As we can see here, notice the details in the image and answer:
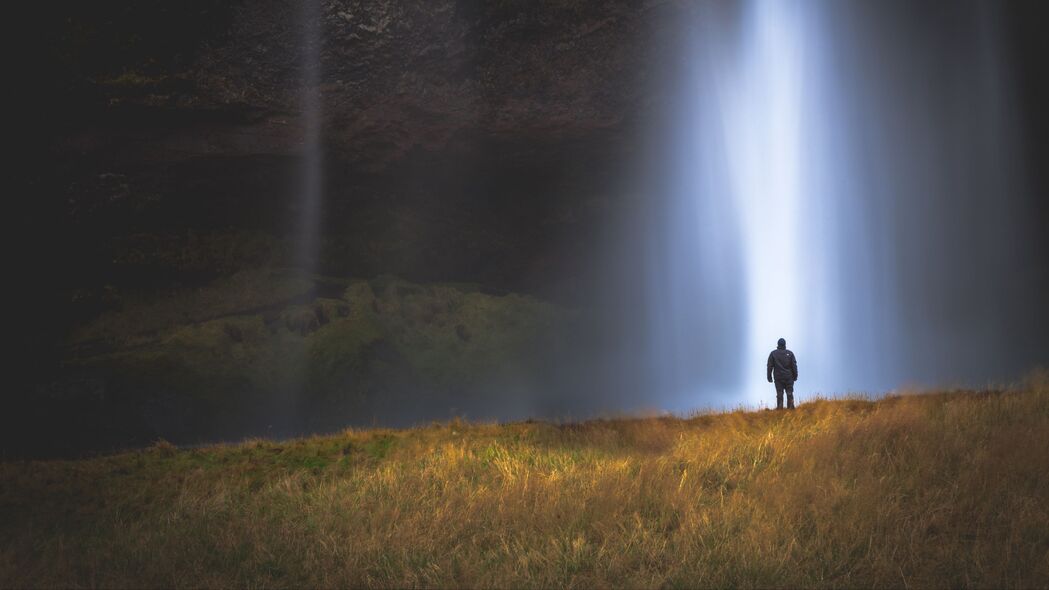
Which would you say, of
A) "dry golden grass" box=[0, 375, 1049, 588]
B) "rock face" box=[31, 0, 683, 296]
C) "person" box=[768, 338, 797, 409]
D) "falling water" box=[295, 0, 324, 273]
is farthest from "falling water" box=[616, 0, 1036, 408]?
"dry golden grass" box=[0, 375, 1049, 588]

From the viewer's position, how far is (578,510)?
23.4ft

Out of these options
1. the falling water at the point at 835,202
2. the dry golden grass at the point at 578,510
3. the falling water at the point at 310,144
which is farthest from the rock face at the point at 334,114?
the dry golden grass at the point at 578,510

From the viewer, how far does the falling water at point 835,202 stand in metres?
20.3

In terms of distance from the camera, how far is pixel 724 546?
6215 mm

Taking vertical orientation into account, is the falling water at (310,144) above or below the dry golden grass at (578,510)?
above

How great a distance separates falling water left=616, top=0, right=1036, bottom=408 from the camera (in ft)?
66.5

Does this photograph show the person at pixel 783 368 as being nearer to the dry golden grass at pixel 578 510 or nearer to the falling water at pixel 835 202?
the dry golden grass at pixel 578 510

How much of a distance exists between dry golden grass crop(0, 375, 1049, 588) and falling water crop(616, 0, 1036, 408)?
422 inches

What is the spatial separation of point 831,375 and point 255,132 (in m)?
16.5

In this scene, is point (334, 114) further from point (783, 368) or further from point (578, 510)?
point (578, 510)

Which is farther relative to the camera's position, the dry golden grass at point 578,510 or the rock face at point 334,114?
the rock face at point 334,114

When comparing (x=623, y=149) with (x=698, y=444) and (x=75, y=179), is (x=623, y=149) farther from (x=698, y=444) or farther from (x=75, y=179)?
(x=75, y=179)

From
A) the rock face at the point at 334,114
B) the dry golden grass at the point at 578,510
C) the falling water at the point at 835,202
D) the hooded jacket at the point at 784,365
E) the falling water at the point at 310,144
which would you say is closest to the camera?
the dry golden grass at the point at 578,510

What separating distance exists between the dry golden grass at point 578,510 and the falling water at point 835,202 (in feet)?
35.1
